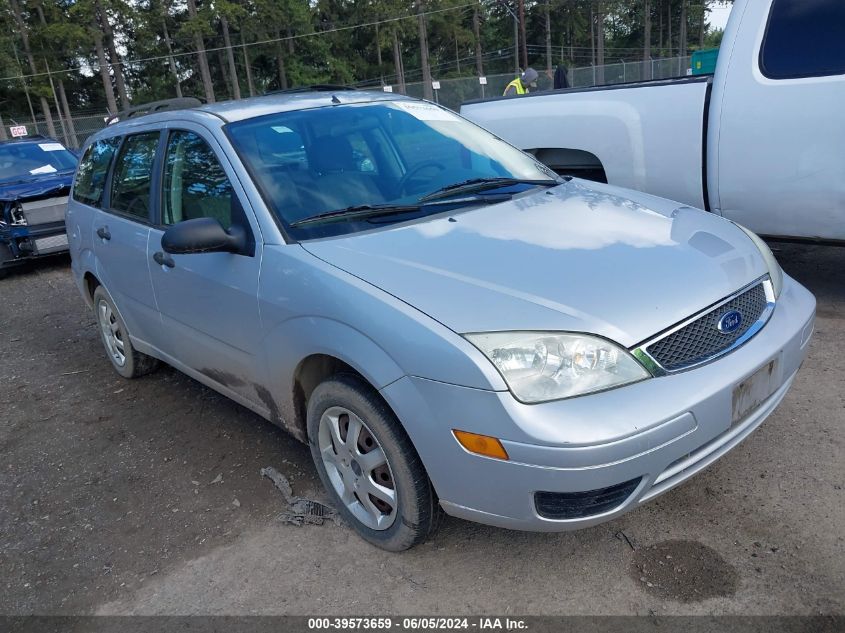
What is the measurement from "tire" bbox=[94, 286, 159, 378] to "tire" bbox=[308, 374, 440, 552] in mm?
2260

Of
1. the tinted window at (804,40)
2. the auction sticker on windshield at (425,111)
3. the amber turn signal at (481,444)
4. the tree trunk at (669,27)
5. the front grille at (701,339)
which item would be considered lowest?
the amber turn signal at (481,444)

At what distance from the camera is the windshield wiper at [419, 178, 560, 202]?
3.16 metres

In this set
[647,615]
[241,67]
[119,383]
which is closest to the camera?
[647,615]

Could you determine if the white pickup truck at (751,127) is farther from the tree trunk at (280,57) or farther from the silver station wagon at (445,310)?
the tree trunk at (280,57)

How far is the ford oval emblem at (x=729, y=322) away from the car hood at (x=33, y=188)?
27.9ft

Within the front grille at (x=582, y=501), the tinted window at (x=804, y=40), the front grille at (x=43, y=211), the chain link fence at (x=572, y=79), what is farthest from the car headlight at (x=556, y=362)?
the chain link fence at (x=572, y=79)

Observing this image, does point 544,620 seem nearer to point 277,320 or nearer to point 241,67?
point 277,320

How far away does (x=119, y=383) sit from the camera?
4.84 metres

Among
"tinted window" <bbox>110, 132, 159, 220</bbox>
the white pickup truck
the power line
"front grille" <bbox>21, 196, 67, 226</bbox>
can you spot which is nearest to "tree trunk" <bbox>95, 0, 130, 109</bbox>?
the power line

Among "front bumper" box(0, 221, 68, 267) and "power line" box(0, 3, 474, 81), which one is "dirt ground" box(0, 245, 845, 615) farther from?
"power line" box(0, 3, 474, 81)

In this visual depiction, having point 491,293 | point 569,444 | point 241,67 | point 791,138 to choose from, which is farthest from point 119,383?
point 241,67

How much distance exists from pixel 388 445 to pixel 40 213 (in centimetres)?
782

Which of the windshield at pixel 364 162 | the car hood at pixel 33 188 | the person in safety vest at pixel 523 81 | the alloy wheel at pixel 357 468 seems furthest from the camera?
the person in safety vest at pixel 523 81

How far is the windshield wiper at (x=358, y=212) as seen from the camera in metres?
2.88
